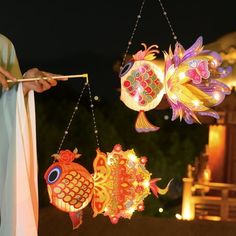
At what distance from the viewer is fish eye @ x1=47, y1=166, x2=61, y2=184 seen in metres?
2.21

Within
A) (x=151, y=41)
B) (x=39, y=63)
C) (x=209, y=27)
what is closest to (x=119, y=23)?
(x=151, y=41)

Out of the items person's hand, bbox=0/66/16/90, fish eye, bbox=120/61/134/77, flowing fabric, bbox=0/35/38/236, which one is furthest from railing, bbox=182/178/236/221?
person's hand, bbox=0/66/16/90

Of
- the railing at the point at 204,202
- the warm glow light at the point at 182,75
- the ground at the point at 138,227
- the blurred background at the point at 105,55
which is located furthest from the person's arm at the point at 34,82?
the railing at the point at 204,202

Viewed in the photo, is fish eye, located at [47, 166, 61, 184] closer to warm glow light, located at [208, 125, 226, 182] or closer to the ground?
the ground

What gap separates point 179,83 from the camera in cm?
220

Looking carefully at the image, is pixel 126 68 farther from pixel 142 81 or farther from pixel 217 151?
pixel 217 151

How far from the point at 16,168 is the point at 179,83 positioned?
0.67 metres

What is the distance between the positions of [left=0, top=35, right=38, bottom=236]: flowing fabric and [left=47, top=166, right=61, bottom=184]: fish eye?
148mm

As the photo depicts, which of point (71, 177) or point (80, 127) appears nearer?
point (71, 177)

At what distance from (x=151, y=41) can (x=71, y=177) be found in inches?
144

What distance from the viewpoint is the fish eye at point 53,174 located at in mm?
2207

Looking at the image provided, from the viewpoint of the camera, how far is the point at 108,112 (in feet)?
24.9

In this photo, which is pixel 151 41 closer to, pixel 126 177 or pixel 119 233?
pixel 119 233

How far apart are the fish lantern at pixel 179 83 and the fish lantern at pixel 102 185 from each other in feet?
0.58
